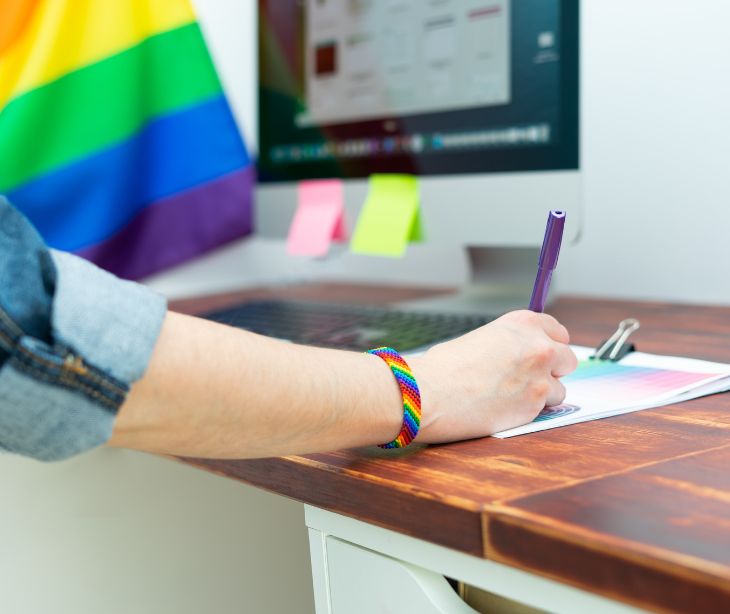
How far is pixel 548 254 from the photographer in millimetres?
643

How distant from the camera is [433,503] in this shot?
47cm

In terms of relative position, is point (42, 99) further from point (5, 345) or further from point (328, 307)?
point (5, 345)

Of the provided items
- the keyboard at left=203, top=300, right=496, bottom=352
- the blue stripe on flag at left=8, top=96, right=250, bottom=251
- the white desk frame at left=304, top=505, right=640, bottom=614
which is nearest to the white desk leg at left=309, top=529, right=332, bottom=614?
the white desk frame at left=304, top=505, right=640, bottom=614

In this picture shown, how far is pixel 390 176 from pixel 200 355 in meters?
0.68

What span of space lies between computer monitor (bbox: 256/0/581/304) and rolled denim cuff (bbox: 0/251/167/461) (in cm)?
60

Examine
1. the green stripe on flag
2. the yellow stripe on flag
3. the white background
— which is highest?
the yellow stripe on flag

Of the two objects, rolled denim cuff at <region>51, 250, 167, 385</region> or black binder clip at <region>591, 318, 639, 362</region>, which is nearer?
rolled denim cuff at <region>51, 250, 167, 385</region>

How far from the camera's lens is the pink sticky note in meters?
1.17

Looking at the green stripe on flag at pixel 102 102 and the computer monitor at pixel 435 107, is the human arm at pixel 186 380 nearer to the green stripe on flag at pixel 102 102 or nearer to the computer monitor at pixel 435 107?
the computer monitor at pixel 435 107

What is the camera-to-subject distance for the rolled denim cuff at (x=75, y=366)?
43 cm

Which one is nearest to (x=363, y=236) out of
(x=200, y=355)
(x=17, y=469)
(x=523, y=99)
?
(x=523, y=99)

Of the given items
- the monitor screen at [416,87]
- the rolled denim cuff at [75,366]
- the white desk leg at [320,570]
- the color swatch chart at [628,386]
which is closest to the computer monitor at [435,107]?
the monitor screen at [416,87]

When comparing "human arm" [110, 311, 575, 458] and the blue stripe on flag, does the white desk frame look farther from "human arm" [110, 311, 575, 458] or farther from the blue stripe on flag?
the blue stripe on flag

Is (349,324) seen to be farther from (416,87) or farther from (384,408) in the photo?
(384,408)
